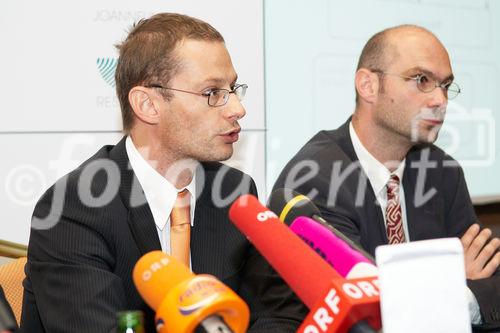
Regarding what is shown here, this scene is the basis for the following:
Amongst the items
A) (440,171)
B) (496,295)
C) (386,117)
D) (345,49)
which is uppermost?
(345,49)

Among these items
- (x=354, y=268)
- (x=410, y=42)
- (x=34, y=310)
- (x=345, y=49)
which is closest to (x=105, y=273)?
(x=34, y=310)

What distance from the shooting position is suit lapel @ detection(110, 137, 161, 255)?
1.63 metres

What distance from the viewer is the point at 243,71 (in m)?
2.90

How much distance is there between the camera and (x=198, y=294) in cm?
72

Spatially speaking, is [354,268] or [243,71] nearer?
[354,268]

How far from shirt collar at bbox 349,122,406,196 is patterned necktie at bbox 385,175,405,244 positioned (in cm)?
3

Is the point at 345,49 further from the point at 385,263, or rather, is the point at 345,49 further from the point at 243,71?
the point at 385,263

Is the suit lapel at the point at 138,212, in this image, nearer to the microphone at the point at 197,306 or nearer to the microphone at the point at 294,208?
the microphone at the point at 294,208

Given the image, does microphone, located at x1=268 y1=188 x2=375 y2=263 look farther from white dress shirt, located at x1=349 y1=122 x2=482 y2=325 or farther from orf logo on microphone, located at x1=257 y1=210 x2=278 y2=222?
white dress shirt, located at x1=349 y1=122 x2=482 y2=325

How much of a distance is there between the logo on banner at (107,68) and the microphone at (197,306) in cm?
197

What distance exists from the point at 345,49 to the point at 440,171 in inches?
34.8

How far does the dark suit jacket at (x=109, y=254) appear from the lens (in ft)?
4.75

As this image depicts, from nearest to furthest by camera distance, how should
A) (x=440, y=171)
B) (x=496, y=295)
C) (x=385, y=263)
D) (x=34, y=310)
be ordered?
1. (x=385, y=263)
2. (x=34, y=310)
3. (x=496, y=295)
4. (x=440, y=171)

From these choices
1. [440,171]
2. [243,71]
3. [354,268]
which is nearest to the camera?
[354,268]
